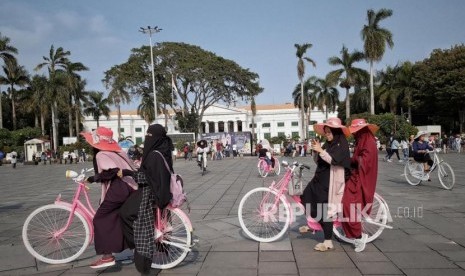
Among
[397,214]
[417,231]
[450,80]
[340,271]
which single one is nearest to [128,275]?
[340,271]

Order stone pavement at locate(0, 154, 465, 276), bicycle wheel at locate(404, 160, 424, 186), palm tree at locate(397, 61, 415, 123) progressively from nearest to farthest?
stone pavement at locate(0, 154, 465, 276) → bicycle wheel at locate(404, 160, 424, 186) → palm tree at locate(397, 61, 415, 123)

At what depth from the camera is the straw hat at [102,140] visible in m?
4.19

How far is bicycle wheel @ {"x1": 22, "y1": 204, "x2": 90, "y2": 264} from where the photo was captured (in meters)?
4.39

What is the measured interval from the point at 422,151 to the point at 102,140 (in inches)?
330

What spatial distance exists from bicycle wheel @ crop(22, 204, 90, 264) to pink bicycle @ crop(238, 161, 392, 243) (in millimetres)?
1921

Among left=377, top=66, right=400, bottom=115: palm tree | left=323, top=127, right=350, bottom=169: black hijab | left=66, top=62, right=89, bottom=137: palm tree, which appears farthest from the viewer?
left=377, top=66, right=400, bottom=115: palm tree

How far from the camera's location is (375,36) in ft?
118

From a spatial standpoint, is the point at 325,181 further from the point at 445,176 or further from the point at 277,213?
the point at 445,176

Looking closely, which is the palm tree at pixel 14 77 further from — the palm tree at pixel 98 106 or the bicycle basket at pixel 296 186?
the bicycle basket at pixel 296 186

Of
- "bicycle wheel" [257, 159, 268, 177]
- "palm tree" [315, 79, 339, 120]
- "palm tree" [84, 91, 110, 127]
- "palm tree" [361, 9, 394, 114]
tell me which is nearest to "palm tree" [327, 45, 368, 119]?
"palm tree" [361, 9, 394, 114]

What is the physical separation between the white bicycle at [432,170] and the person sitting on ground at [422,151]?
0.12 metres

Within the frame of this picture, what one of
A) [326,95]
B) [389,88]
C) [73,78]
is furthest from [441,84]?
[73,78]

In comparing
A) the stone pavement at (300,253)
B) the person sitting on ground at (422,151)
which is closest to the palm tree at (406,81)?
the person sitting on ground at (422,151)

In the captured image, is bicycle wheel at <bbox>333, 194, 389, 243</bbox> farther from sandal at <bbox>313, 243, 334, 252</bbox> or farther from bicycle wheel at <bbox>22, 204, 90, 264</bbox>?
bicycle wheel at <bbox>22, 204, 90, 264</bbox>
